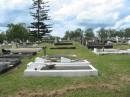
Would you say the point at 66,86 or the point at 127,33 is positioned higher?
the point at 127,33

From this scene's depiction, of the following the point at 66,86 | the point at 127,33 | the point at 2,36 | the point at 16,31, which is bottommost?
the point at 66,86

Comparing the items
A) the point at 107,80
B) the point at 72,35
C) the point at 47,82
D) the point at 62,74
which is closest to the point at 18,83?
the point at 47,82

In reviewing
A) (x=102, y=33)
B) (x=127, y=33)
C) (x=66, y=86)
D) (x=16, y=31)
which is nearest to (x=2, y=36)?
(x=16, y=31)

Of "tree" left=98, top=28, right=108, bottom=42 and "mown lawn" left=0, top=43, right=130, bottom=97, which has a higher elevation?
"tree" left=98, top=28, right=108, bottom=42

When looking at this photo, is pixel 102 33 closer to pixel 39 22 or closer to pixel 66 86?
pixel 39 22

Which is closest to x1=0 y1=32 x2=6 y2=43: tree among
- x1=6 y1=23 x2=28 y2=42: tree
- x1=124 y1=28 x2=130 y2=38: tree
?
x1=6 y1=23 x2=28 y2=42: tree

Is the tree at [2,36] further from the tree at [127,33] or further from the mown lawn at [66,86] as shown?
the mown lawn at [66,86]

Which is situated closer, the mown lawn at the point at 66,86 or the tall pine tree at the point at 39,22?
the mown lawn at the point at 66,86

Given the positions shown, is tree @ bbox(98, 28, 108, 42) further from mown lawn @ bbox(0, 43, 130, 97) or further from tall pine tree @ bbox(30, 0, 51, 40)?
mown lawn @ bbox(0, 43, 130, 97)

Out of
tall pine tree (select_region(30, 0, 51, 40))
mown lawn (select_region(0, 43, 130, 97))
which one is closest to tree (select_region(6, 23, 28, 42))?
tall pine tree (select_region(30, 0, 51, 40))

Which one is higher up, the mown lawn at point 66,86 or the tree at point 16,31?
the tree at point 16,31

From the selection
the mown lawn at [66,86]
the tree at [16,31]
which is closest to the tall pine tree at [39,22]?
the tree at [16,31]

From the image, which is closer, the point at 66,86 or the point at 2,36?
the point at 66,86

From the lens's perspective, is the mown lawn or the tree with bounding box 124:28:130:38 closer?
the mown lawn
